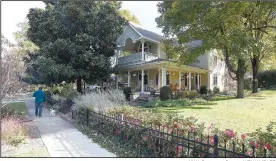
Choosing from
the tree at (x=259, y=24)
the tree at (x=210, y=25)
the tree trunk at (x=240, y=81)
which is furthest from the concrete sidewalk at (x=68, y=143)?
the tree trunk at (x=240, y=81)

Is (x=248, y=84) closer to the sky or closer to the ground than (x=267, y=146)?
closer to the sky

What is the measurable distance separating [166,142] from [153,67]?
56.4 feet

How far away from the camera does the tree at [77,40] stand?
17578 mm

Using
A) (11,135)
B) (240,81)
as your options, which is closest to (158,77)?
(240,81)

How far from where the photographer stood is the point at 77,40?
17.9m

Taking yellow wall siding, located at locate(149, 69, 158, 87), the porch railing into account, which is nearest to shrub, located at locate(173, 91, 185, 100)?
the porch railing

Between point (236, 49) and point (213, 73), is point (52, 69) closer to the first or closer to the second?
point (236, 49)

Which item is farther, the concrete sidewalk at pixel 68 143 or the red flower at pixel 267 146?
the concrete sidewalk at pixel 68 143

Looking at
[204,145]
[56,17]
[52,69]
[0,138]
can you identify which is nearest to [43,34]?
[56,17]

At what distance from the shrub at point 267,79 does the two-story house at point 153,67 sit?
619 centimetres

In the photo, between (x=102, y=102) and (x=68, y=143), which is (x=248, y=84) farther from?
(x=68, y=143)

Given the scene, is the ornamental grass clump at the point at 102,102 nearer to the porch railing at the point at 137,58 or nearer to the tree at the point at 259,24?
the tree at the point at 259,24

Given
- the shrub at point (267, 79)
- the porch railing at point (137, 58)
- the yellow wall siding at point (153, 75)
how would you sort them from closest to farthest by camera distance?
the porch railing at point (137, 58), the yellow wall siding at point (153, 75), the shrub at point (267, 79)

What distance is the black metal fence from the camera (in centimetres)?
473
